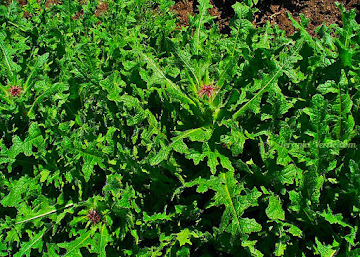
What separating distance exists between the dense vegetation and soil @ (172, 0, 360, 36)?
2.55 feet

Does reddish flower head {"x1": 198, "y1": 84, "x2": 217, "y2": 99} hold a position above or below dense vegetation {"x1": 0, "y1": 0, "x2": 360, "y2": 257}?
above

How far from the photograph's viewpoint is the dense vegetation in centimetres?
277

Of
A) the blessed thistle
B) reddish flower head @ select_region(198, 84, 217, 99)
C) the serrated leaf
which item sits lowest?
the blessed thistle

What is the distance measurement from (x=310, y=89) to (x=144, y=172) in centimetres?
154

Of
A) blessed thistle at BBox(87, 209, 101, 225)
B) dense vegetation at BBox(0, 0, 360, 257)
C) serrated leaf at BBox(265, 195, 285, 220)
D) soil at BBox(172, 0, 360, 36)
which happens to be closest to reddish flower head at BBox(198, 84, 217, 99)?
dense vegetation at BBox(0, 0, 360, 257)

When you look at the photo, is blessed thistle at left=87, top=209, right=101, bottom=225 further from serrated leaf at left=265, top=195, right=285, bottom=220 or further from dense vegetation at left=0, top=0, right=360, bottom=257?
serrated leaf at left=265, top=195, right=285, bottom=220

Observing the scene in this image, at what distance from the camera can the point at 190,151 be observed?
9.25ft

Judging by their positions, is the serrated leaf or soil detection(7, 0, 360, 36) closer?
the serrated leaf

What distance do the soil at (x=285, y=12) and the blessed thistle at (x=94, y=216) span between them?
2.34m

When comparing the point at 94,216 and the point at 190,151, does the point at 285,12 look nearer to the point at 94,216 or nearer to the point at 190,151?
the point at 190,151

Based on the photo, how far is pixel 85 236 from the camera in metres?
2.91

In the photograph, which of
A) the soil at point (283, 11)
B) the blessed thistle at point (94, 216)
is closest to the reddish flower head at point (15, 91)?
the blessed thistle at point (94, 216)

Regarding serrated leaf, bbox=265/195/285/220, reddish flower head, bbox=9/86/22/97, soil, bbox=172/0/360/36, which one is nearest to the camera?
serrated leaf, bbox=265/195/285/220

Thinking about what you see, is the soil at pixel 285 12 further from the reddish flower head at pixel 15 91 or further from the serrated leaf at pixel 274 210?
the serrated leaf at pixel 274 210
